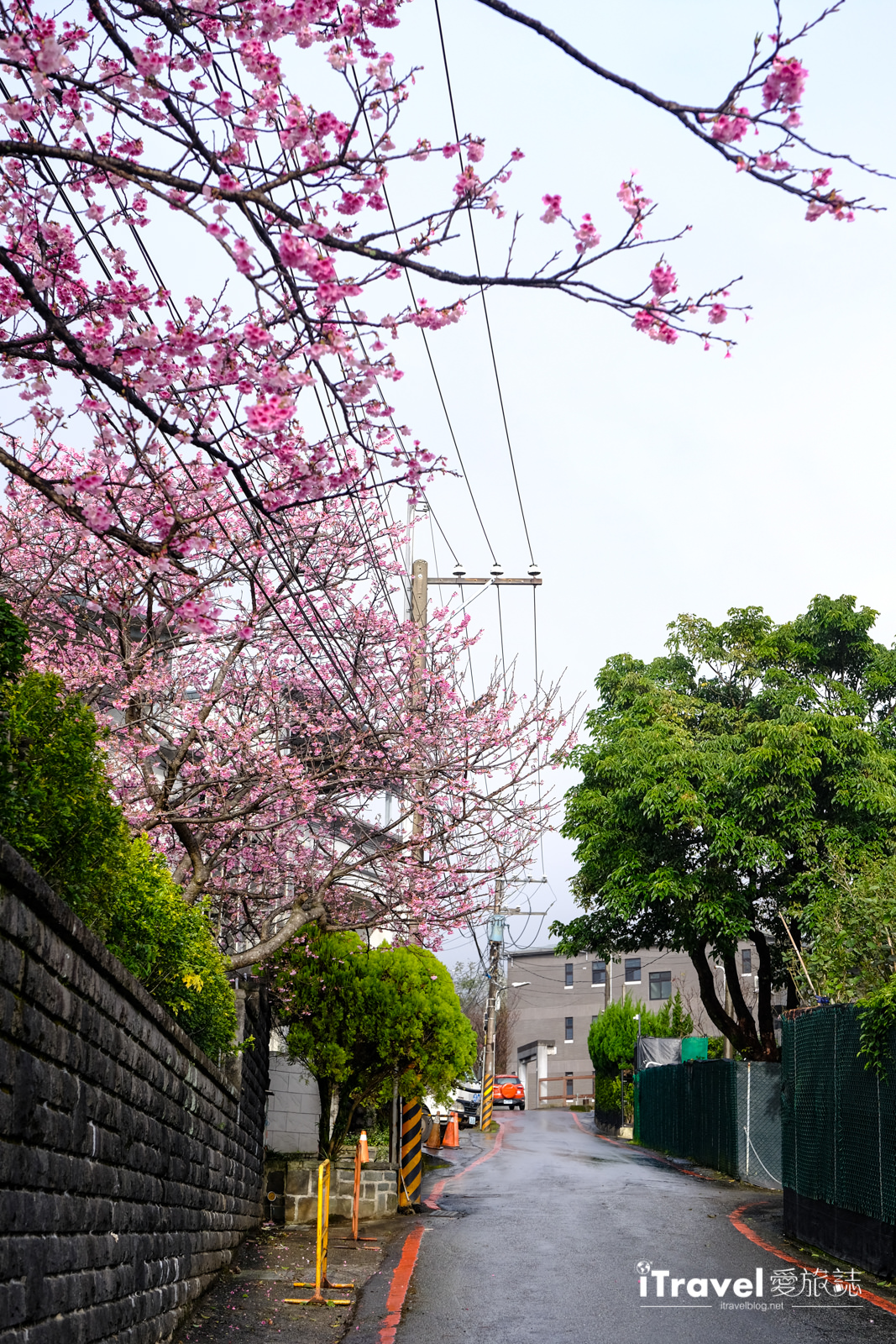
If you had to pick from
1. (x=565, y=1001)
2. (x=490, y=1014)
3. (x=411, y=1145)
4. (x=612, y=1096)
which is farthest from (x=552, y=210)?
(x=565, y=1001)

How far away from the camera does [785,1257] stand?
38.5ft

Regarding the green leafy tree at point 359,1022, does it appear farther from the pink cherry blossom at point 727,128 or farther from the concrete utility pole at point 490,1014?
the concrete utility pole at point 490,1014

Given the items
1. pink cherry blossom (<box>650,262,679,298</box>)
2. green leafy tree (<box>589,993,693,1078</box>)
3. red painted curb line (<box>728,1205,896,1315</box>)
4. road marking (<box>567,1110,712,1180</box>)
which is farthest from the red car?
pink cherry blossom (<box>650,262,679,298</box>)

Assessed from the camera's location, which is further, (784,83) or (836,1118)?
(836,1118)

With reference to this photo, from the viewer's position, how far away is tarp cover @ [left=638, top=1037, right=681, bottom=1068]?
3775 cm

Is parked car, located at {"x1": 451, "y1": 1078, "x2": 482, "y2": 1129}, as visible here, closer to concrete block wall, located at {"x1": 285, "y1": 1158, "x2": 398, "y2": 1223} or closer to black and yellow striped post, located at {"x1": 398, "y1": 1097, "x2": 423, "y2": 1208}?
black and yellow striped post, located at {"x1": 398, "y1": 1097, "x2": 423, "y2": 1208}

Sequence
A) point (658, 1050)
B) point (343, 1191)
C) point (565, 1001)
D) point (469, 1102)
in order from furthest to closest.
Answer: point (565, 1001)
point (469, 1102)
point (658, 1050)
point (343, 1191)

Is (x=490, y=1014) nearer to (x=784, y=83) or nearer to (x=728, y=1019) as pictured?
(x=728, y=1019)

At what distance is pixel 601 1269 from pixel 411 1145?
6794 millimetres

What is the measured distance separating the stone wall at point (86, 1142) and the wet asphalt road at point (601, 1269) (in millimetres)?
2026

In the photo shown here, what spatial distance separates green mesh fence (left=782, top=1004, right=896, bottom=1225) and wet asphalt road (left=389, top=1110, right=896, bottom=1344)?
2.31 feet

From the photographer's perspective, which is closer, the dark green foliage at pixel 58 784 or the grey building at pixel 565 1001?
the dark green foliage at pixel 58 784

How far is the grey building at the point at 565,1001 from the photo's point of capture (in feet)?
219

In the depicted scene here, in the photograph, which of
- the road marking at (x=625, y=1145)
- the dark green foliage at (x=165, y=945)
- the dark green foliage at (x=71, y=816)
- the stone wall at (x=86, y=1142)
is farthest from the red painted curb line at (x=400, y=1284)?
the road marking at (x=625, y=1145)
